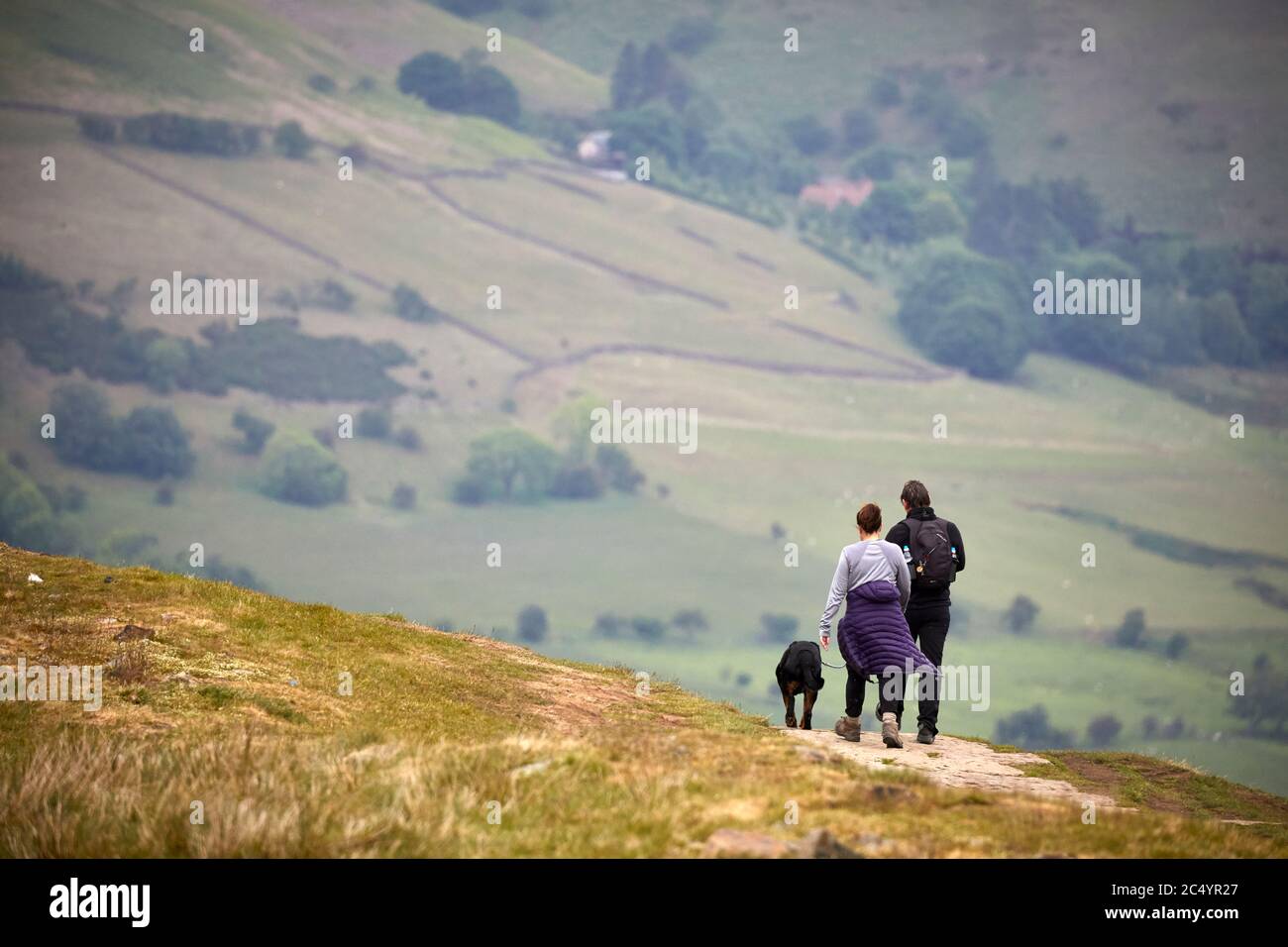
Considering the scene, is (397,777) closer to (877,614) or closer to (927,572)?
(877,614)

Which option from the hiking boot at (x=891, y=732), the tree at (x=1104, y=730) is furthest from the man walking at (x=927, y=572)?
the tree at (x=1104, y=730)

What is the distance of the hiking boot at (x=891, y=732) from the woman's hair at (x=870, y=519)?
7.70 ft

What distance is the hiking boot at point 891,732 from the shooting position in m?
19.4

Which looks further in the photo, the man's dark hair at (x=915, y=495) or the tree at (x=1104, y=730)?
the tree at (x=1104, y=730)

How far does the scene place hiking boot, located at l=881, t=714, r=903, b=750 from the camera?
63.6 feet

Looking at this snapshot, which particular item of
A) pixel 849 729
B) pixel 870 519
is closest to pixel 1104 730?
pixel 849 729

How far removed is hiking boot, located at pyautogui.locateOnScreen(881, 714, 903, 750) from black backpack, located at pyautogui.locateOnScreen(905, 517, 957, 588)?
6.17 ft

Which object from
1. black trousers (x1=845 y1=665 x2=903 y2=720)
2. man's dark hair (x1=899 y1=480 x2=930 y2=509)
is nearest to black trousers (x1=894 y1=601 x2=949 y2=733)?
black trousers (x1=845 y1=665 x2=903 y2=720)

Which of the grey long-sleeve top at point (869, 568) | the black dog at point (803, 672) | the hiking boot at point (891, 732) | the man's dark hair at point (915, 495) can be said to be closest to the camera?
the grey long-sleeve top at point (869, 568)

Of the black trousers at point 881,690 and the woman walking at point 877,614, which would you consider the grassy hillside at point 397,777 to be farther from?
the woman walking at point 877,614

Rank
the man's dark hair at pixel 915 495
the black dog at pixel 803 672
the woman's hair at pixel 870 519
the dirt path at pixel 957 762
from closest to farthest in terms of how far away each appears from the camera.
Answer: the dirt path at pixel 957 762
the woman's hair at pixel 870 519
the man's dark hair at pixel 915 495
the black dog at pixel 803 672
